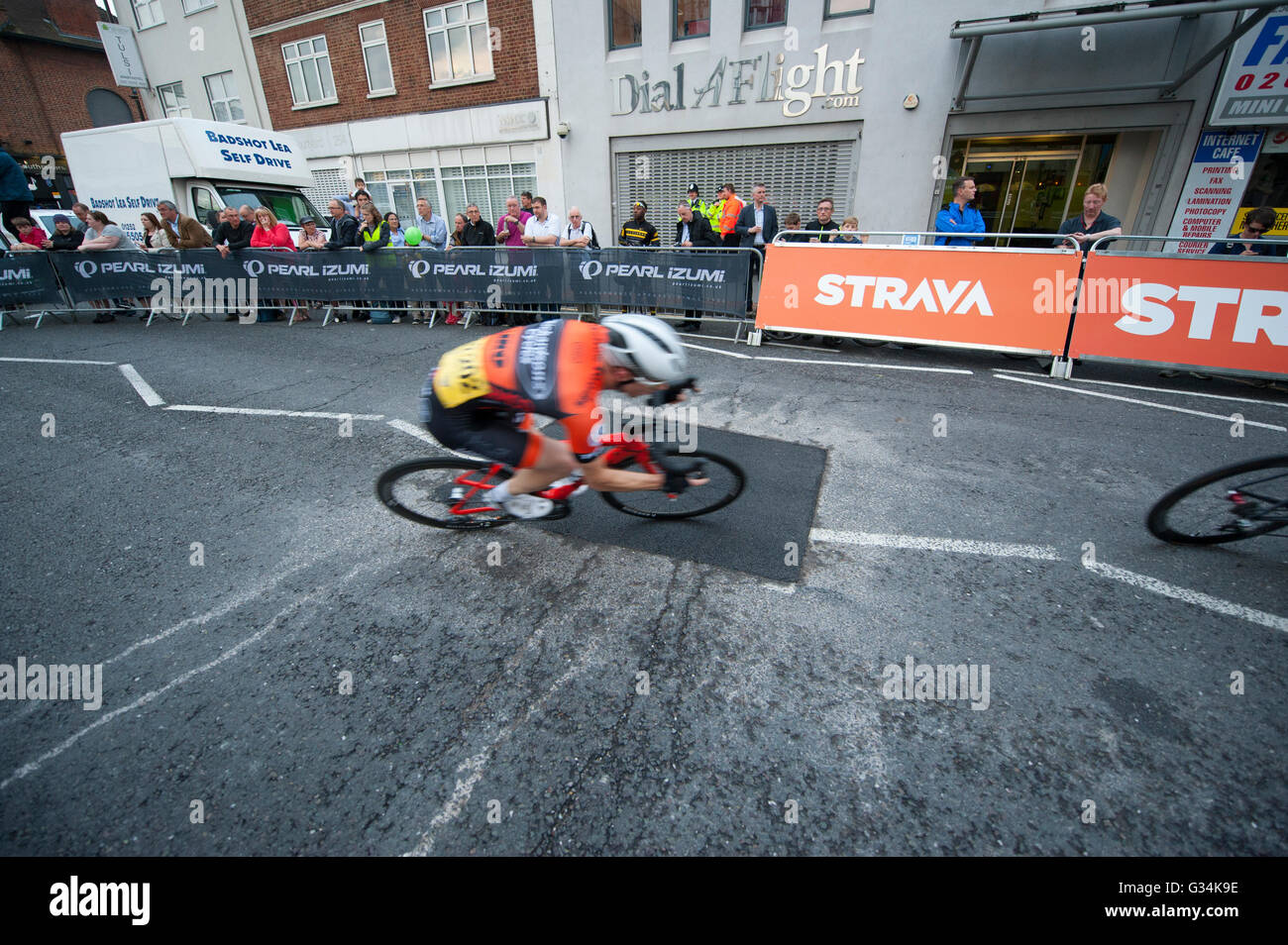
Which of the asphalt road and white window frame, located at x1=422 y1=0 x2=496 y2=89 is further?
white window frame, located at x1=422 y1=0 x2=496 y2=89

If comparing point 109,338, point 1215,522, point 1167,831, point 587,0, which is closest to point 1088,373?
point 1215,522

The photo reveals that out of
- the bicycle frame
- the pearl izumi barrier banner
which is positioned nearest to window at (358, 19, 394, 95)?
the pearl izumi barrier banner

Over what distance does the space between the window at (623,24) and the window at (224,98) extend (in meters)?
15.5

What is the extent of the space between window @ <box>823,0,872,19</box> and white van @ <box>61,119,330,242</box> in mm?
11348

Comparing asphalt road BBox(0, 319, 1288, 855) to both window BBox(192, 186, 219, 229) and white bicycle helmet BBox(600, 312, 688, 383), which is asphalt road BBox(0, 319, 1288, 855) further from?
window BBox(192, 186, 219, 229)

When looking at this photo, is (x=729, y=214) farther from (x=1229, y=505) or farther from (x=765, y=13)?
(x=1229, y=505)

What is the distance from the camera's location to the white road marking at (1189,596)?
273cm

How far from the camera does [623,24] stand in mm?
12906

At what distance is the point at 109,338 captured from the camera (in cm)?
924

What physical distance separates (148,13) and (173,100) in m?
3.01

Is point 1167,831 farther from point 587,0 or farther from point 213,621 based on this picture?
point 587,0

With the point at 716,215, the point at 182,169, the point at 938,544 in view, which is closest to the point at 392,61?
the point at 182,169

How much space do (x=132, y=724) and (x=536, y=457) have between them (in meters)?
2.05
